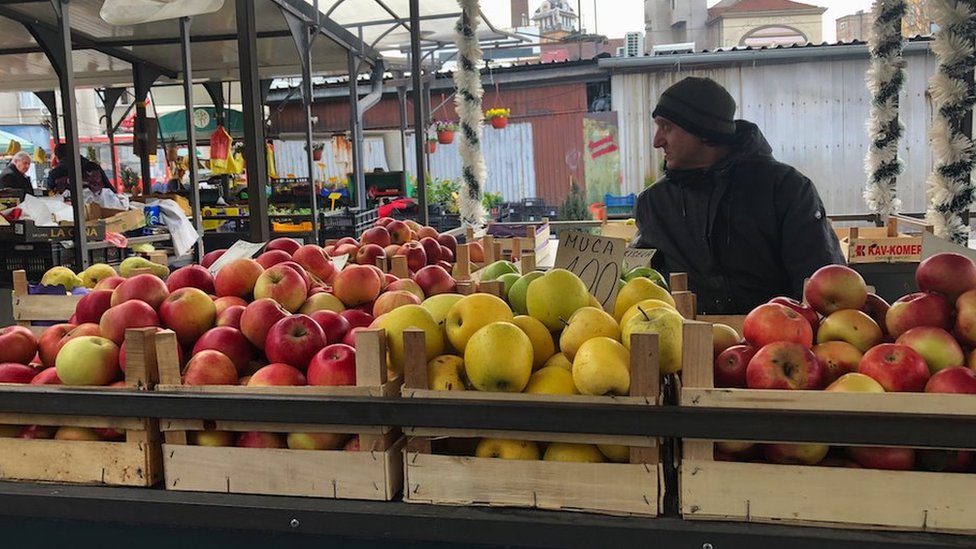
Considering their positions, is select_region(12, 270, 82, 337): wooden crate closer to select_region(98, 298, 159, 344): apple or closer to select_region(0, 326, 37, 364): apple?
select_region(0, 326, 37, 364): apple

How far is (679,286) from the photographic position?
7.54 feet

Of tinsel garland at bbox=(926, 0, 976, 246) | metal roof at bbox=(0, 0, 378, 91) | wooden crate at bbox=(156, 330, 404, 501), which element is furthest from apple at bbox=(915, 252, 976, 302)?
metal roof at bbox=(0, 0, 378, 91)

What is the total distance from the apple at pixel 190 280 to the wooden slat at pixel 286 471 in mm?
704

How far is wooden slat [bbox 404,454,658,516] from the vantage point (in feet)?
4.83

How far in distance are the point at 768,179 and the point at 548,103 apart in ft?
38.8

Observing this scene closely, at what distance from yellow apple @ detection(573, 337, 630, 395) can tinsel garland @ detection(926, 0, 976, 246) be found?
4816mm

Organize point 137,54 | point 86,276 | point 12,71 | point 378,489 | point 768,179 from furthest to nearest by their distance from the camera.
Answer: point 12,71 → point 137,54 → point 86,276 → point 768,179 → point 378,489

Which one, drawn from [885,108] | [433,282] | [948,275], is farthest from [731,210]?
[885,108]

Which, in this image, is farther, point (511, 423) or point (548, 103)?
point (548, 103)

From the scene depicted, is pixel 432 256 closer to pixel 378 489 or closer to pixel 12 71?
pixel 378 489

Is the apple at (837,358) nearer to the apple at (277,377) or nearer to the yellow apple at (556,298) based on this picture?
the yellow apple at (556,298)

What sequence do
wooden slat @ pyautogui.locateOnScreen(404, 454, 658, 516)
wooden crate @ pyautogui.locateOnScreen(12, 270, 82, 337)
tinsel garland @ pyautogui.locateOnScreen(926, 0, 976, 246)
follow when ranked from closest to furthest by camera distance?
wooden slat @ pyautogui.locateOnScreen(404, 454, 658, 516)
wooden crate @ pyautogui.locateOnScreen(12, 270, 82, 337)
tinsel garland @ pyautogui.locateOnScreen(926, 0, 976, 246)

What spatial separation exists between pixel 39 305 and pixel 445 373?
1.77 m

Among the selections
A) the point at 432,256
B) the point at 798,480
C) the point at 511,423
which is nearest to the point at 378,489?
the point at 511,423
